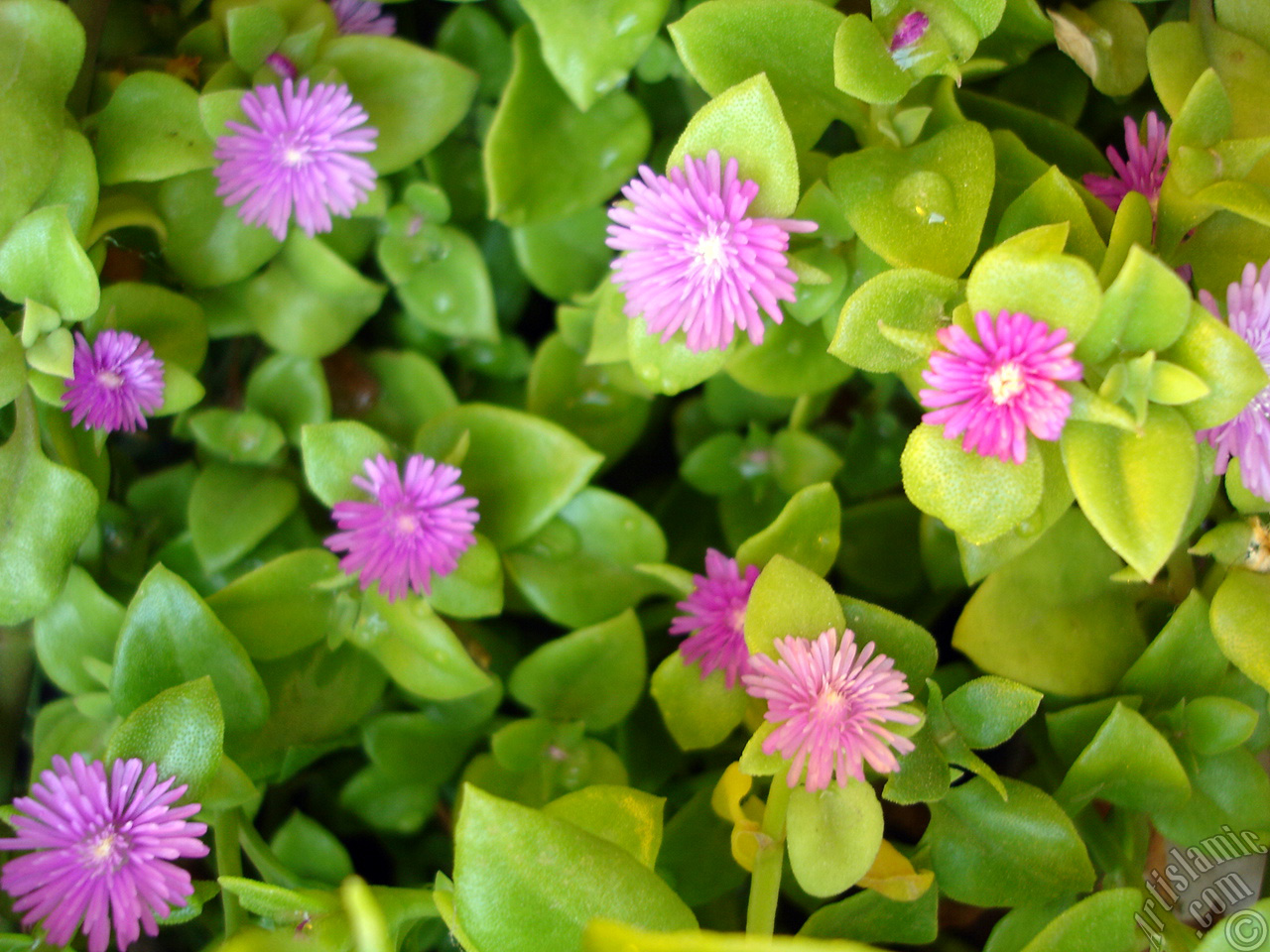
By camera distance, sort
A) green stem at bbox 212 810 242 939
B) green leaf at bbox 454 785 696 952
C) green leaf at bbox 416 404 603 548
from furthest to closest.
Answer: green leaf at bbox 416 404 603 548, green stem at bbox 212 810 242 939, green leaf at bbox 454 785 696 952

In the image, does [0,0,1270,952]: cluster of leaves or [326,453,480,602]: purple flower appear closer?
[0,0,1270,952]: cluster of leaves

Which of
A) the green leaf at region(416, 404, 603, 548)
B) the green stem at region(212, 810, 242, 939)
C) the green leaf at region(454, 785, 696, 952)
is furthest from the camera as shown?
the green leaf at region(416, 404, 603, 548)

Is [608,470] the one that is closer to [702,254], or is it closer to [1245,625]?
[702,254]

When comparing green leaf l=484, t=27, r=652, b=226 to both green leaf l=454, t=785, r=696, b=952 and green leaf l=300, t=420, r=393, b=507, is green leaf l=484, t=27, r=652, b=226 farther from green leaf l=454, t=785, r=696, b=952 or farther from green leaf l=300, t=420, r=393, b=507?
green leaf l=454, t=785, r=696, b=952

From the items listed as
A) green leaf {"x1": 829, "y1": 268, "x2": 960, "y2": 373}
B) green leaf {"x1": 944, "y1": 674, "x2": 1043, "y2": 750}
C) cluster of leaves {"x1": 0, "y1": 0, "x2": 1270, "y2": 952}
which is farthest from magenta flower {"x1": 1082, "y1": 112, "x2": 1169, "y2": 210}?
green leaf {"x1": 944, "y1": 674, "x2": 1043, "y2": 750}

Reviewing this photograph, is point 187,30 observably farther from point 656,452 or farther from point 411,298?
point 656,452

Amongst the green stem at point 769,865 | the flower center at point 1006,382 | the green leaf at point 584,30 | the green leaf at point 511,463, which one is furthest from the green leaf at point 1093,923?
the green leaf at point 584,30

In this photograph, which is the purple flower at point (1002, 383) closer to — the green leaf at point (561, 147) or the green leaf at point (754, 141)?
the green leaf at point (754, 141)

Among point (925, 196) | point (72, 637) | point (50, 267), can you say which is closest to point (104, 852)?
point (72, 637)
